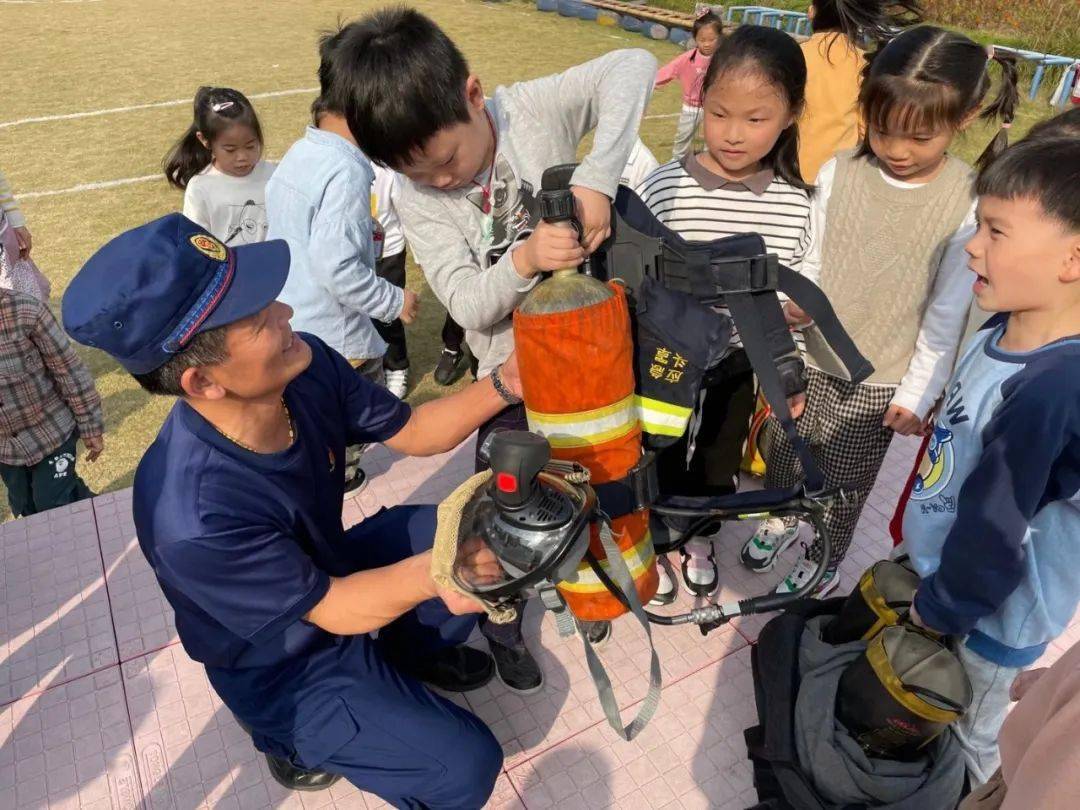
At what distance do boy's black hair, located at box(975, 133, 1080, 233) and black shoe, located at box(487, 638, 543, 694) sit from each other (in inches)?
74.3

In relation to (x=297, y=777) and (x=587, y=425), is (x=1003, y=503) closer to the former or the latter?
(x=587, y=425)

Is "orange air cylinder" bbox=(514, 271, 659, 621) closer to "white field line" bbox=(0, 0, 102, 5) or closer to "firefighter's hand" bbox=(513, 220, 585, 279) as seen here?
"firefighter's hand" bbox=(513, 220, 585, 279)

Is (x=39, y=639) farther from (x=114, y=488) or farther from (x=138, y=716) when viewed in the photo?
(x=114, y=488)

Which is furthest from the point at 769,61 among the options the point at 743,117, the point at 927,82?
the point at 927,82

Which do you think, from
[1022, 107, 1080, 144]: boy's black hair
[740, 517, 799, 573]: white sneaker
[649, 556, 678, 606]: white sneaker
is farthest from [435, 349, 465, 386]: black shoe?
[1022, 107, 1080, 144]: boy's black hair

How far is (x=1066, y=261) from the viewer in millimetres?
1531

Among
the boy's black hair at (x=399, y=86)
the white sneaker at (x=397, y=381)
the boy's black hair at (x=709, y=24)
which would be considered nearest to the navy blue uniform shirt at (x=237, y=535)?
the boy's black hair at (x=399, y=86)

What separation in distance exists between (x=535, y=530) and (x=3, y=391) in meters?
2.52

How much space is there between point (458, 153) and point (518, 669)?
65.0 inches

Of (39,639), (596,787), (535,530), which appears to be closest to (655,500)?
(535,530)

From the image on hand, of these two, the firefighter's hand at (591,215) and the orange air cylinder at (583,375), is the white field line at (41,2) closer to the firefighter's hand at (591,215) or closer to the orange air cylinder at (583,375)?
the firefighter's hand at (591,215)

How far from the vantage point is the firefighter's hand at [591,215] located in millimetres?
1652

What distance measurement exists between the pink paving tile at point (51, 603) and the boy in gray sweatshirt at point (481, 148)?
1.68 meters

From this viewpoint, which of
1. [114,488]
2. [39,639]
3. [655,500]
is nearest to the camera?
[655,500]
